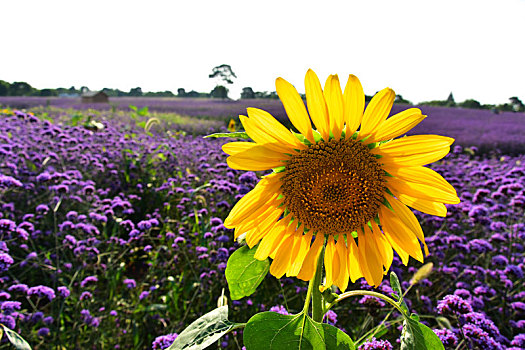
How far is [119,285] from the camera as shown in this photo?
3.27 metres

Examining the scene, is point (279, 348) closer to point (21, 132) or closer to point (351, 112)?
point (351, 112)

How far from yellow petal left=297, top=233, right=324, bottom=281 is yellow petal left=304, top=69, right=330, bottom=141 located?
0.84 feet

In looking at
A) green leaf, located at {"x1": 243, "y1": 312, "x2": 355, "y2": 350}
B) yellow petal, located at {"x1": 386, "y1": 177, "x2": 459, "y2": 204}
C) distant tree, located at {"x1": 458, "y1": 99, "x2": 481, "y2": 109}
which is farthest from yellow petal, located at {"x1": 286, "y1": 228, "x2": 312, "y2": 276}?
distant tree, located at {"x1": 458, "y1": 99, "x2": 481, "y2": 109}

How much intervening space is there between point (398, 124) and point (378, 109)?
5cm

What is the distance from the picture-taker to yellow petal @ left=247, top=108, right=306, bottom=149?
73cm

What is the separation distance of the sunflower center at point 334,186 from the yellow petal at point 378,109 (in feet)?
0.19

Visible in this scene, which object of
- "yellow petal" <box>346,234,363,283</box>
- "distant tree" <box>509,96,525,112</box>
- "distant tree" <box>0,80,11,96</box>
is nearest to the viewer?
"yellow petal" <box>346,234,363,283</box>

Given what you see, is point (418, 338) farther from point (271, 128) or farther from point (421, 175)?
point (271, 128)

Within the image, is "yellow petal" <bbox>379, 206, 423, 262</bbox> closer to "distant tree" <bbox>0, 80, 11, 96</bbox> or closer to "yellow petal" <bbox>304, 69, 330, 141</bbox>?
"yellow petal" <bbox>304, 69, 330, 141</bbox>

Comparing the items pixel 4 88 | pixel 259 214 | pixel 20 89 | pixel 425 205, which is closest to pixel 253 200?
pixel 259 214

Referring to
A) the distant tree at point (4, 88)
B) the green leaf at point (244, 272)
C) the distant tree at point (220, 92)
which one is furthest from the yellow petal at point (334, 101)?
the distant tree at point (4, 88)

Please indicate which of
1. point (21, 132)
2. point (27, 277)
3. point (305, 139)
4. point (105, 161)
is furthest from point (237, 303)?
point (21, 132)

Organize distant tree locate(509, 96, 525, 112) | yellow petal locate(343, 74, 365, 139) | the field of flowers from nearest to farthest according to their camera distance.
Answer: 1. yellow petal locate(343, 74, 365, 139)
2. the field of flowers
3. distant tree locate(509, 96, 525, 112)

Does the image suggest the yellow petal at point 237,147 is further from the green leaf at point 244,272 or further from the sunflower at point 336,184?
the green leaf at point 244,272
